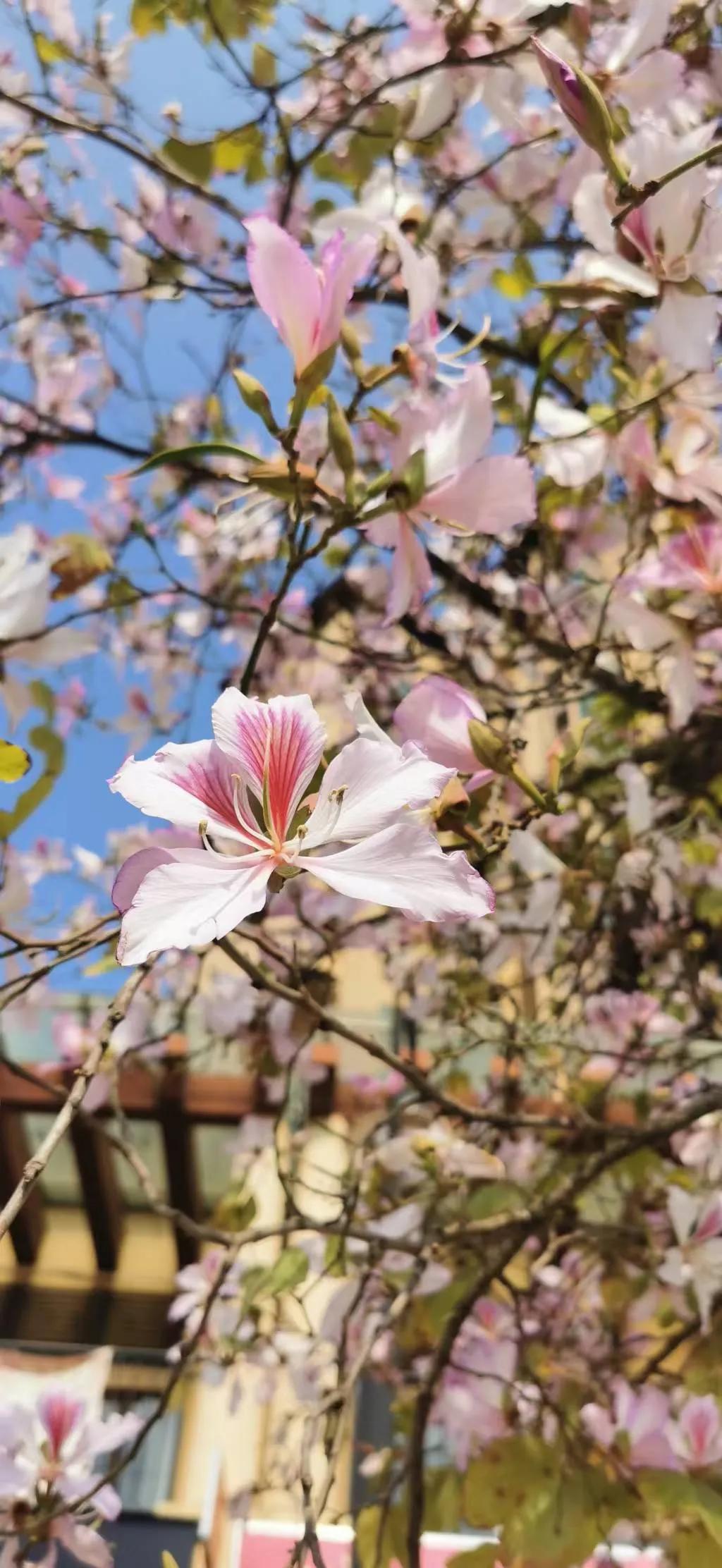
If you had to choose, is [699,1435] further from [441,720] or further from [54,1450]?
[441,720]

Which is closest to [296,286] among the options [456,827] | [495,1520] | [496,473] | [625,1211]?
[496,473]

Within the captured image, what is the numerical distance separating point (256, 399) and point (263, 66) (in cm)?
109

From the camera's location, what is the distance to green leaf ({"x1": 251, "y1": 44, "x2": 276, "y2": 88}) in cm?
134

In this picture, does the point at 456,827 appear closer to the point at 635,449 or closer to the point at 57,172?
the point at 635,449

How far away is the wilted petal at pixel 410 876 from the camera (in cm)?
42

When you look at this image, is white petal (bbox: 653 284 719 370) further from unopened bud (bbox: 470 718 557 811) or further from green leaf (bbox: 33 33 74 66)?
green leaf (bbox: 33 33 74 66)

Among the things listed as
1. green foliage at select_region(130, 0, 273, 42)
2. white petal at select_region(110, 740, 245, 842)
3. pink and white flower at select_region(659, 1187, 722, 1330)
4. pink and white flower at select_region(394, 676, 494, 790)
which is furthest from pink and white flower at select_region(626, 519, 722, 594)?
green foliage at select_region(130, 0, 273, 42)

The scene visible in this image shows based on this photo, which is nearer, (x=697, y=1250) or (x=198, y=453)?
(x=198, y=453)

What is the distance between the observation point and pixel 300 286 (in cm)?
55

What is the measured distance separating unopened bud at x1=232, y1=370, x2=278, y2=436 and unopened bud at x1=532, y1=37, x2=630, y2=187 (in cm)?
23

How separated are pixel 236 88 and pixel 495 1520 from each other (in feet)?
5.49

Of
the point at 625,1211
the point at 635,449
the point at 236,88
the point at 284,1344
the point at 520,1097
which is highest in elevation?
the point at 236,88

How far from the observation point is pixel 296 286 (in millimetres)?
552

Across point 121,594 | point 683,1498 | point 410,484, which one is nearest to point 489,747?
point 410,484
